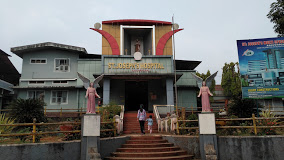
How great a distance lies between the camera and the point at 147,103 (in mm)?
22938

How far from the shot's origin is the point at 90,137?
9289 millimetres

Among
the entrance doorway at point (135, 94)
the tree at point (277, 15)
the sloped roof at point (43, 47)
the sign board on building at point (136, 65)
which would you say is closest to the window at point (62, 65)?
the sloped roof at point (43, 47)

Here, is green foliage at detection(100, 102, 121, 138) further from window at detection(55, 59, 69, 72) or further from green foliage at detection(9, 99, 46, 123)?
window at detection(55, 59, 69, 72)

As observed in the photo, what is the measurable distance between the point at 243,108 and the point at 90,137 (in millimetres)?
10293

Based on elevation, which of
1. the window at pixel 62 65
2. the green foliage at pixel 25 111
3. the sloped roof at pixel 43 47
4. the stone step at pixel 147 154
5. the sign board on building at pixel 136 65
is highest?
the sloped roof at pixel 43 47

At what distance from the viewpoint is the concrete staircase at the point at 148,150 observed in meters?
9.70

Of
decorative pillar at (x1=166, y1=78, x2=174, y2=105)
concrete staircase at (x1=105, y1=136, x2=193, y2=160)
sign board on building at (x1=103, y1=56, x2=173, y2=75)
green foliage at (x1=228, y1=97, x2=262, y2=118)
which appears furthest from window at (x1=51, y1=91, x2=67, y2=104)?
green foliage at (x1=228, y1=97, x2=262, y2=118)

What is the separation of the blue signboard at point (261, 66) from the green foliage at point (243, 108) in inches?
43.8

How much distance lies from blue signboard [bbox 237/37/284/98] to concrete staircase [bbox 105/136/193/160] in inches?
251

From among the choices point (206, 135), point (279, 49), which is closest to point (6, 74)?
point (206, 135)

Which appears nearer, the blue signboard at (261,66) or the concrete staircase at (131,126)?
the blue signboard at (261,66)

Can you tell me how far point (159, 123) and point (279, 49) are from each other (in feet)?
28.8

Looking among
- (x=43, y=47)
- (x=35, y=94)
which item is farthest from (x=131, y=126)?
(x=43, y=47)

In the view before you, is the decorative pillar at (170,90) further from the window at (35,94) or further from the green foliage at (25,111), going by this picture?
the window at (35,94)
